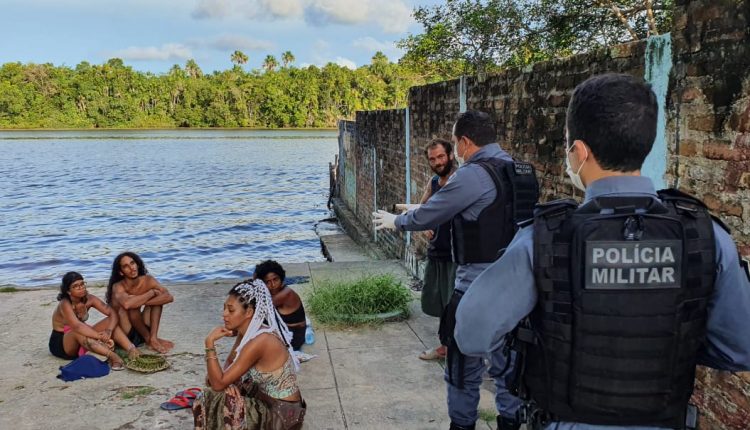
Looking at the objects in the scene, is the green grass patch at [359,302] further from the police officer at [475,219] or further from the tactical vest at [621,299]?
the tactical vest at [621,299]

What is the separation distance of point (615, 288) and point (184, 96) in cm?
8575

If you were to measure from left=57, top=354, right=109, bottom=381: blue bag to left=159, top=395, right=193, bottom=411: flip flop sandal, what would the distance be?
86 centimetres

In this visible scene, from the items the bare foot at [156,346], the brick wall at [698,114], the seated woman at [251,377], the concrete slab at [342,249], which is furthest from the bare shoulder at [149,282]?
the concrete slab at [342,249]

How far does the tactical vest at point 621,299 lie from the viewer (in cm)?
170

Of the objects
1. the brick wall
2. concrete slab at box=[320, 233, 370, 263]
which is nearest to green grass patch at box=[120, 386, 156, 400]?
the brick wall

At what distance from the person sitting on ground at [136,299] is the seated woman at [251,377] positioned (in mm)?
1997

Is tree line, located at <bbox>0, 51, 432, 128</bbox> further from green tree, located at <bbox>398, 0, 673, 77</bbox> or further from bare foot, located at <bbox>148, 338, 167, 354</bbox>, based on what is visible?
bare foot, located at <bbox>148, 338, 167, 354</bbox>

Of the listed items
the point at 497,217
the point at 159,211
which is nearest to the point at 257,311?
the point at 497,217

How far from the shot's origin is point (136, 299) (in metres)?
5.43

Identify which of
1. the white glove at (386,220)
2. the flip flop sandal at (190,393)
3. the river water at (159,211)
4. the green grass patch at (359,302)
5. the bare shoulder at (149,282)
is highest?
the white glove at (386,220)

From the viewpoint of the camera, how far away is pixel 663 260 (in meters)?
1.70

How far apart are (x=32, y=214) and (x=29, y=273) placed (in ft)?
31.2

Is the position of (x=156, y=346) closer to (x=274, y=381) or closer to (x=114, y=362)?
(x=114, y=362)

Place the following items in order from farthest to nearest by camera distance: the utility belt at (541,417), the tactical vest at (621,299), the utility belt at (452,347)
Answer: the utility belt at (452,347)
the utility belt at (541,417)
the tactical vest at (621,299)
